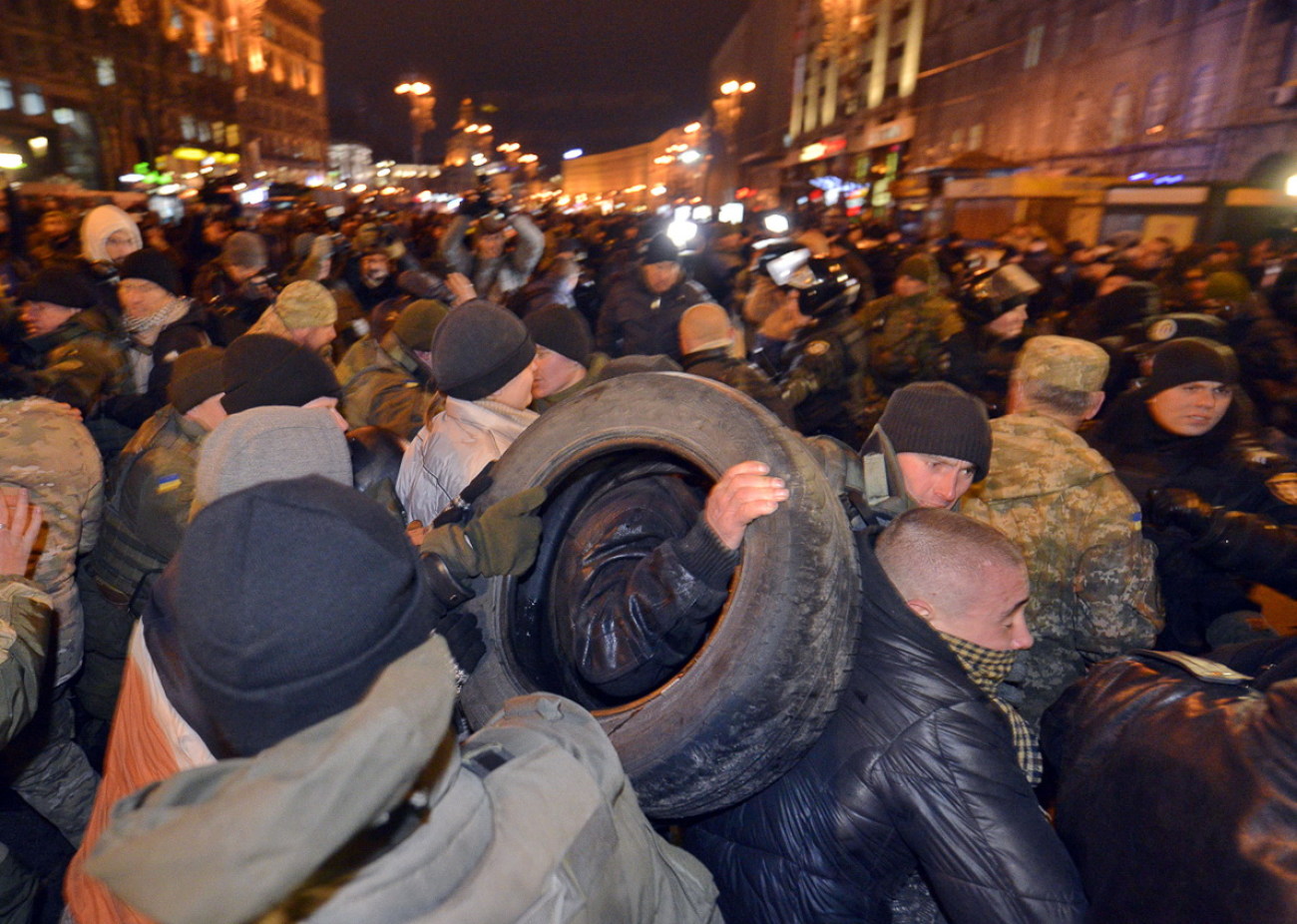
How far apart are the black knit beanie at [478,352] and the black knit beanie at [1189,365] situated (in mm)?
2823

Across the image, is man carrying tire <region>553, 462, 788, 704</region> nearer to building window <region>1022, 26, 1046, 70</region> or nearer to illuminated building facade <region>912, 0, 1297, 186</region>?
illuminated building facade <region>912, 0, 1297, 186</region>

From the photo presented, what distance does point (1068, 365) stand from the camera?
3.20 meters

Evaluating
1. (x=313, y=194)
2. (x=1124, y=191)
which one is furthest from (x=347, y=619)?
(x=313, y=194)

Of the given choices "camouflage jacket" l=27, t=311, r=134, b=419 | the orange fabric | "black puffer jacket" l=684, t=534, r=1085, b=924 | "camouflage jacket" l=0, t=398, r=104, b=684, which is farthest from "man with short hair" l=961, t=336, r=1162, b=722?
"camouflage jacket" l=27, t=311, r=134, b=419

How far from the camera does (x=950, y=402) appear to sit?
8.93 feet

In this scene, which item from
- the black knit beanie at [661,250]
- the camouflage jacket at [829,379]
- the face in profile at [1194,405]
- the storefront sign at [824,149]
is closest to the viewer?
the face in profile at [1194,405]

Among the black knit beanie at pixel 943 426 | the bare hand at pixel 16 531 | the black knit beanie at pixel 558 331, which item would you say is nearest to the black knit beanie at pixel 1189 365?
the black knit beanie at pixel 943 426

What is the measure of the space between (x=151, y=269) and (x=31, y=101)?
42.5 metres

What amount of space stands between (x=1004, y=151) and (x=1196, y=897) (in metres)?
37.4

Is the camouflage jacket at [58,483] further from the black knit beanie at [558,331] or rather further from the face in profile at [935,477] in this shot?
the face in profile at [935,477]

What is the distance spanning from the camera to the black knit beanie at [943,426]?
269 cm

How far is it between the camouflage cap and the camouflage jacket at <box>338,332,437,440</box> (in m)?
2.82

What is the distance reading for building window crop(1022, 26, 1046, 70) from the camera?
30266 mm

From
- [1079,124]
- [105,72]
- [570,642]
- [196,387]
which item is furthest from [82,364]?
[105,72]
